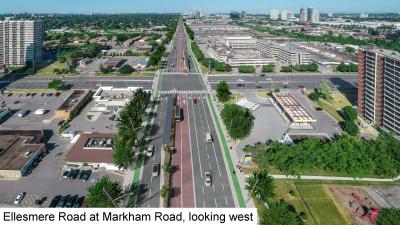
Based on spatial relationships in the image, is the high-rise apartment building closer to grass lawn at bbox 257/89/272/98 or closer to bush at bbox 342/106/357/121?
grass lawn at bbox 257/89/272/98

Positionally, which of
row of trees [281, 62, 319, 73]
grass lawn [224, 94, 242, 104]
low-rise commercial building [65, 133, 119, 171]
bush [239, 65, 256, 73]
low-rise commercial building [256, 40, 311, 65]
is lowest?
low-rise commercial building [65, 133, 119, 171]

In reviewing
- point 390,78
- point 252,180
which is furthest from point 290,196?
point 390,78

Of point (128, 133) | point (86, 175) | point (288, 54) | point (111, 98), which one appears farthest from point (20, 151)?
point (288, 54)

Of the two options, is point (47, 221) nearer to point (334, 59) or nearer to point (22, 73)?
point (22, 73)

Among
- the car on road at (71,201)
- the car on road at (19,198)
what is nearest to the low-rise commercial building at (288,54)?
the car on road at (71,201)

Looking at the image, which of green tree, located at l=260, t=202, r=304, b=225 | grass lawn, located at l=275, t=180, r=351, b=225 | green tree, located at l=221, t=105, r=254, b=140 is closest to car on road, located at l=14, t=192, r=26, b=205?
green tree, located at l=260, t=202, r=304, b=225

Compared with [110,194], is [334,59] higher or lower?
higher
